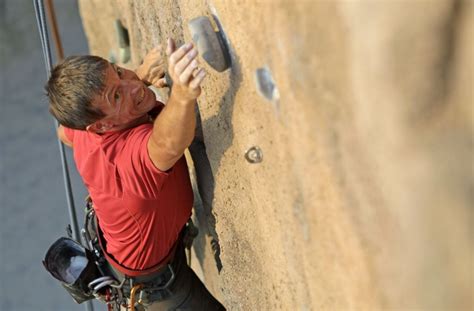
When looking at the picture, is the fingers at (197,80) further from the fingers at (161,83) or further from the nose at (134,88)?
the fingers at (161,83)

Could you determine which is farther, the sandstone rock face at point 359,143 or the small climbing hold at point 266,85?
the small climbing hold at point 266,85

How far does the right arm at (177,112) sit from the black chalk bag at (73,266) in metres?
0.48

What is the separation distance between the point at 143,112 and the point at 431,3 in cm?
76

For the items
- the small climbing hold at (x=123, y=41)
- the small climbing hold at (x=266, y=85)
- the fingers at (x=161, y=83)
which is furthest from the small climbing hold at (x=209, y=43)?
the small climbing hold at (x=123, y=41)

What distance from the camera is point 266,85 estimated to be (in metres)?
0.93

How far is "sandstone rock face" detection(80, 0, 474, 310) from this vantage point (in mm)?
630

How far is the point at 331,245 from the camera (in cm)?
83

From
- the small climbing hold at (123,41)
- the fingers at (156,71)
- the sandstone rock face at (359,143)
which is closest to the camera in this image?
the sandstone rock face at (359,143)

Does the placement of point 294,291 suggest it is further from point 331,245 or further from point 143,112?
point 143,112

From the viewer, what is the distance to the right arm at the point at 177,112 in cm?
105

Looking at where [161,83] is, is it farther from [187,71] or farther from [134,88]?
[187,71]

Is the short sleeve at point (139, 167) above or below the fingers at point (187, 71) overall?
below

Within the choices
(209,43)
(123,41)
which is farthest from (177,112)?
(123,41)

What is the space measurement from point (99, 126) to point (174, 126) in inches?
8.1
